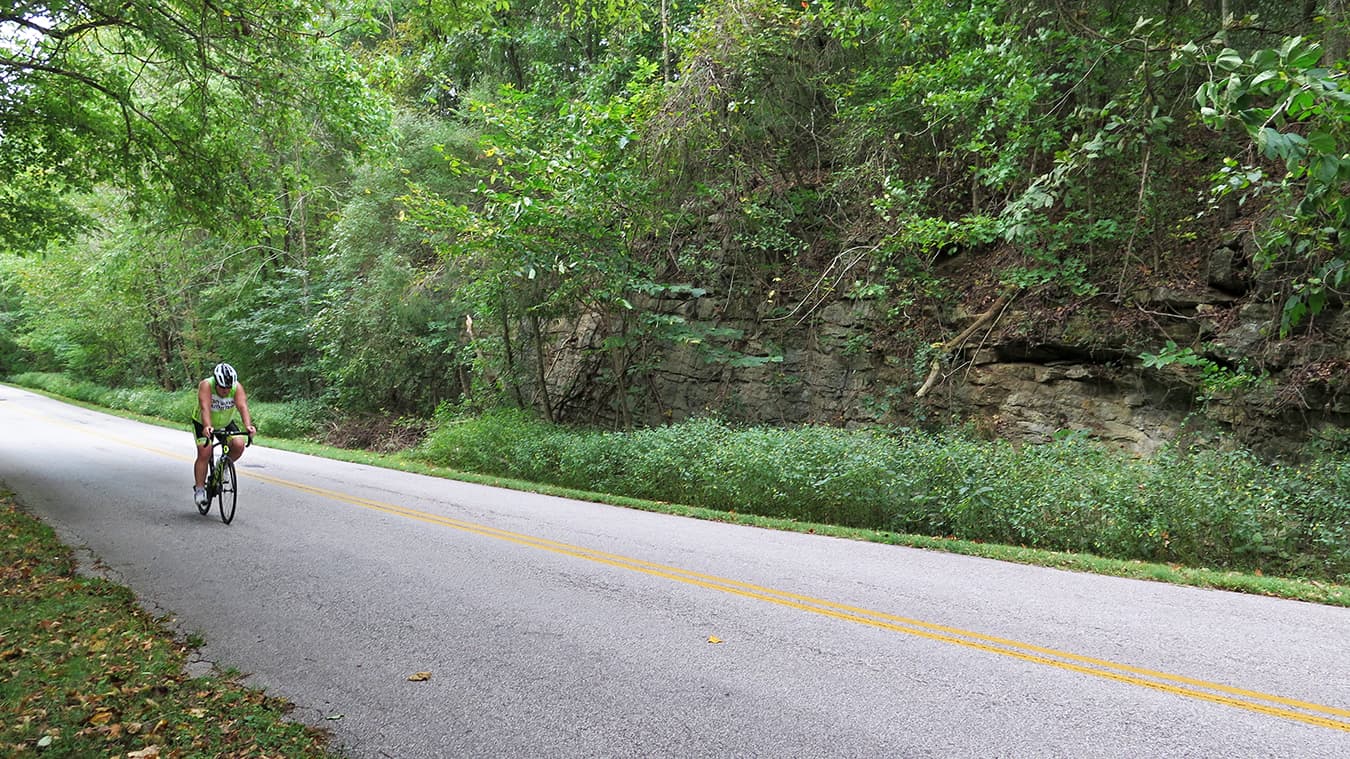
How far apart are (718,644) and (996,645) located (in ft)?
5.45

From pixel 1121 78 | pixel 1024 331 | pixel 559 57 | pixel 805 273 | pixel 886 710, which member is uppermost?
pixel 559 57

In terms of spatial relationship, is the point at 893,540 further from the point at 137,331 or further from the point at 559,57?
the point at 137,331

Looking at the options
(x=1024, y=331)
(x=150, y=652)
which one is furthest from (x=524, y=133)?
(x=150, y=652)

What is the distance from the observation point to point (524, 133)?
13258mm

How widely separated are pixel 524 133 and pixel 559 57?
8184 mm

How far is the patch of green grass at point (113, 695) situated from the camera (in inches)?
125

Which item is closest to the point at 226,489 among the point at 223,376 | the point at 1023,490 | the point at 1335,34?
the point at 223,376

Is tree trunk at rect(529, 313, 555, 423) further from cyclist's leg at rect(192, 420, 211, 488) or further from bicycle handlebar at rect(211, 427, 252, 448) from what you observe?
cyclist's leg at rect(192, 420, 211, 488)

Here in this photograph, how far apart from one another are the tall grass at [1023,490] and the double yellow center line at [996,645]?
3584mm

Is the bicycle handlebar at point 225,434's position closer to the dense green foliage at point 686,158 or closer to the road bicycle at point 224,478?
the road bicycle at point 224,478

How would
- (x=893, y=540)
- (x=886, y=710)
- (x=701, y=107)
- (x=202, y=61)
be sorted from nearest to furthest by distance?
1. (x=886, y=710)
2. (x=893, y=540)
3. (x=202, y=61)
4. (x=701, y=107)

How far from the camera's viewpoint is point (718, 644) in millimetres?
4312

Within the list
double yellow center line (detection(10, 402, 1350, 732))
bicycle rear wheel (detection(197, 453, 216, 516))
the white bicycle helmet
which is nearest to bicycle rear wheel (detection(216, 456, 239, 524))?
bicycle rear wheel (detection(197, 453, 216, 516))

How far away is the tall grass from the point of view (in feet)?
23.0
